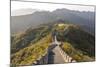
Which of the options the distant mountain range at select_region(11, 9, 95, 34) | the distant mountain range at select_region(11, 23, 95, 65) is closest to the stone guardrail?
the distant mountain range at select_region(11, 23, 95, 65)

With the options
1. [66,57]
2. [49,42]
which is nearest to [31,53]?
[49,42]

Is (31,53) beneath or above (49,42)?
beneath

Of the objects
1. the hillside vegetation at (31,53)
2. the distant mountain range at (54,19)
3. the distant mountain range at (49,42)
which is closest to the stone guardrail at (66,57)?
the distant mountain range at (49,42)

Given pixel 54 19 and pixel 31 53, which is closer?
pixel 31 53

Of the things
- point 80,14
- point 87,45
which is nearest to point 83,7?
point 80,14

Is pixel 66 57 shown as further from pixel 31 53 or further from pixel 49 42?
pixel 31 53

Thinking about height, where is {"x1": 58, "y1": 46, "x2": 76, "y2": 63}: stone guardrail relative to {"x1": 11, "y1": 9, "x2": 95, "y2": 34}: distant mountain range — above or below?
below

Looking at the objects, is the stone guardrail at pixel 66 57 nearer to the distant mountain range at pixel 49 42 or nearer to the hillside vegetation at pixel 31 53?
the distant mountain range at pixel 49 42

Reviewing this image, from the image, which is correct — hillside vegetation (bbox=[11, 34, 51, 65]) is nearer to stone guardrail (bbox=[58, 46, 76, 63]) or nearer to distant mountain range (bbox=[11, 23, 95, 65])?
distant mountain range (bbox=[11, 23, 95, 65])
